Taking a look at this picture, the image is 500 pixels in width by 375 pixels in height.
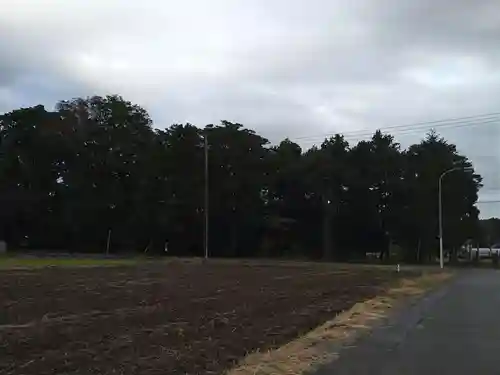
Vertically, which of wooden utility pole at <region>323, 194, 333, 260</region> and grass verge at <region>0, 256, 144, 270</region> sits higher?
wooden utility pole at <region>323, 194, 333, 260</region>

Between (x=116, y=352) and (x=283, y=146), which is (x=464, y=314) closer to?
(x=116, y=352)

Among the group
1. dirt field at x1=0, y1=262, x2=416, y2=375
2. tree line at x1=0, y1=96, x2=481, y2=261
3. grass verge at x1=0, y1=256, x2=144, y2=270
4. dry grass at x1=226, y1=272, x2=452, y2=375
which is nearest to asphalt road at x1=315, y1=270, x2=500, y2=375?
dry grass at x1=226, y1=272, x2=452, y2=375

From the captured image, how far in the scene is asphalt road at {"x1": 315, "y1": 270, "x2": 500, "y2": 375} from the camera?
1052 cm

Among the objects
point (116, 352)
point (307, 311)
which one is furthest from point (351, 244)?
point (116, 352)

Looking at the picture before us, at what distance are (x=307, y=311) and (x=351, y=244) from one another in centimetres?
6919

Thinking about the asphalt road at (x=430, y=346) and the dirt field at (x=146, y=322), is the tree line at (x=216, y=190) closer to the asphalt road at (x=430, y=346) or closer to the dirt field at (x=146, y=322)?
the dirt field at (x=146, y=322)

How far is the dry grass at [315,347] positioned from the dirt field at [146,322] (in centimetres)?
34

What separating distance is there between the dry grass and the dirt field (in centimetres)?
34

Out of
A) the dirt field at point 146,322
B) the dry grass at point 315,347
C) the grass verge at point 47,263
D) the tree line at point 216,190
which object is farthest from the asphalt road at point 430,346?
the tree line at point 216,190

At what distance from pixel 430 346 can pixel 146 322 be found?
6.07 metres

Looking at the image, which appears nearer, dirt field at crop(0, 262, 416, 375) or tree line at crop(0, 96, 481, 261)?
dirt field at crop(0, 262, 416, 375)

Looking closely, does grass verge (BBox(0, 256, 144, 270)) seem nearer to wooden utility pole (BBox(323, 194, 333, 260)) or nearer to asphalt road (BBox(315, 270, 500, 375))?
asphalt road (BBox(315, 270, 500, 375))

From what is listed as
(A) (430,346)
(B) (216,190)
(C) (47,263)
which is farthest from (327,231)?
(A) (430,346)

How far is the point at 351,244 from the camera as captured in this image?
88.5m
